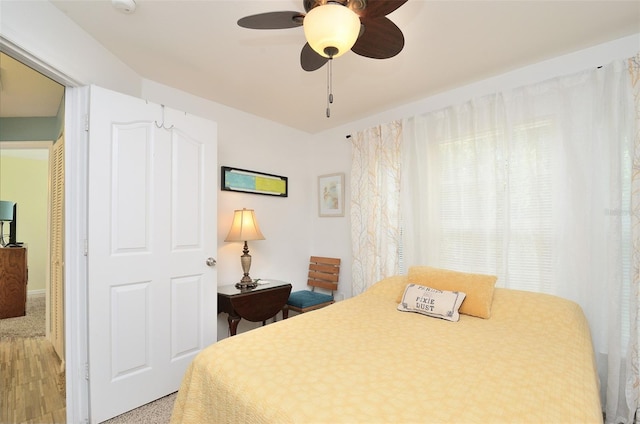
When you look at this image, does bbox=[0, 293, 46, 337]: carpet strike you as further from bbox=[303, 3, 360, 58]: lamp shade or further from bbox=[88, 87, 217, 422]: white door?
bbox=[303, 3, 360, 58]: lamp shade

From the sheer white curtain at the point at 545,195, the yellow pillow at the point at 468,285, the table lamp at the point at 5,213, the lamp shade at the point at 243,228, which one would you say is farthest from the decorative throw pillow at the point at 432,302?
the table lamp at the point at 5,213

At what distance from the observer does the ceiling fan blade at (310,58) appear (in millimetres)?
1513

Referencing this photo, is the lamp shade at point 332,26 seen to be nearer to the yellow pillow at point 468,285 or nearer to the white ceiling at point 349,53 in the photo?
the white ceiling at point 349,53

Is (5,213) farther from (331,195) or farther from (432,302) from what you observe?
(432,302)

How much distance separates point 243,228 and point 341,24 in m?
1.98

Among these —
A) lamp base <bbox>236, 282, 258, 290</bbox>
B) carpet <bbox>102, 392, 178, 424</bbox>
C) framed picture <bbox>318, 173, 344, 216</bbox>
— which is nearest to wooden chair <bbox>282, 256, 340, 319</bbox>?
lamp base <bbox>236, 282, 258, 290</bbox>

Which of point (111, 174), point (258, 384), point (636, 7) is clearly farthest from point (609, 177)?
point (111, 174)

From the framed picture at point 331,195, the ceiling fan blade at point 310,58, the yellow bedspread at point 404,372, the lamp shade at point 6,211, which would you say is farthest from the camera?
the lamp shade at point 6,211

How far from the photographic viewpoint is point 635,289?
1739mm

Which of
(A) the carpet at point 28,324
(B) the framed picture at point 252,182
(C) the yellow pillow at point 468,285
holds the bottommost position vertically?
(A) the carpet at point 28,324

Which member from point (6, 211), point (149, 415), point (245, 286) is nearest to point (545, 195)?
point (245, 286)

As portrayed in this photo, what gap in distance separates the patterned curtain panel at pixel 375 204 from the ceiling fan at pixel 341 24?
141 centimetres

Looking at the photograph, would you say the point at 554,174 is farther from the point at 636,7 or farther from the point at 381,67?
the point at 381,67

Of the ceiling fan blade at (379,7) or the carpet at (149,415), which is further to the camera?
the carpet at (149,415)
